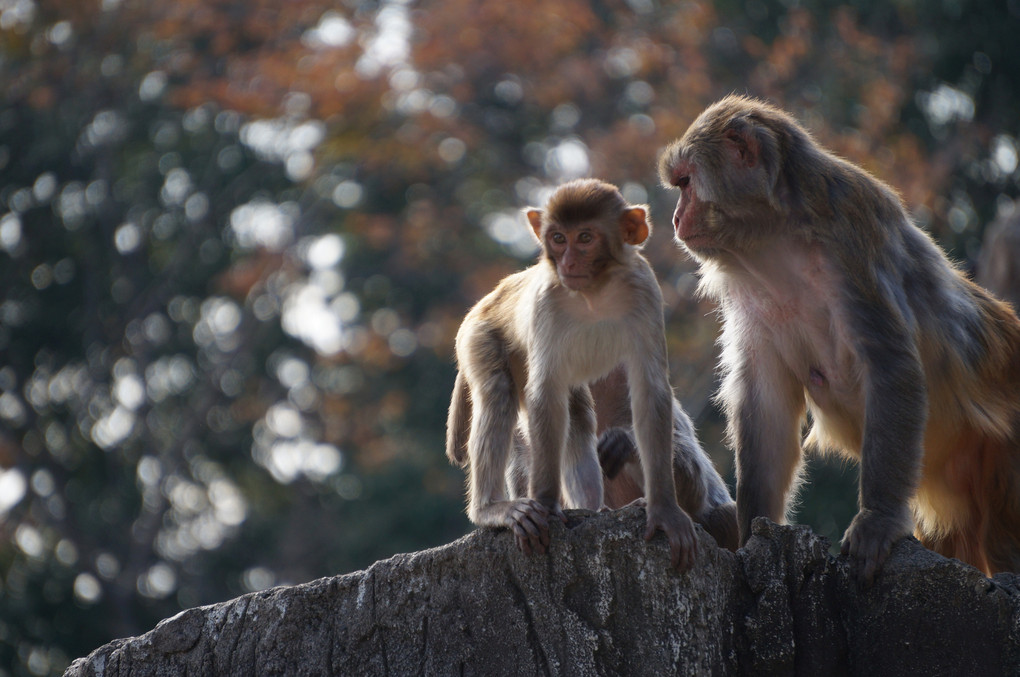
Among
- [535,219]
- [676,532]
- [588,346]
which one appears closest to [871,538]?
[676,532]

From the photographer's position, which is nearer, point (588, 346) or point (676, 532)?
point (676, 532)

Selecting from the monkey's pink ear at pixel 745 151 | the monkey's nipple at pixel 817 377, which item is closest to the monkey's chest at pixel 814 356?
the monkey's nipple at pixel 817 377

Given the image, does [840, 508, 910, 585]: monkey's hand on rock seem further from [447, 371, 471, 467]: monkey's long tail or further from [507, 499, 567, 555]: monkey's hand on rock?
[447, 371, 471, 467]: monkey's long tail

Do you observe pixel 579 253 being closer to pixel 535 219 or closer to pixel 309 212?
pixel 535 219

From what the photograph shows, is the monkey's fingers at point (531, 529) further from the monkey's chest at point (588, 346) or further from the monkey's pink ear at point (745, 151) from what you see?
the monkey's pink ear at point (745, 151)

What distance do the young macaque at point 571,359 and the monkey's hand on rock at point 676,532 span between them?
0.70 ft

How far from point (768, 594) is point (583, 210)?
4.31 feet

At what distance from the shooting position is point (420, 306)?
1436 centimetres

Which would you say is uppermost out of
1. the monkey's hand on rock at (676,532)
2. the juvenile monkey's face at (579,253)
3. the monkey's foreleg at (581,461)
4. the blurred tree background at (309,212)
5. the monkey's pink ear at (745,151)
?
the monkey's pink ear at (745,151)

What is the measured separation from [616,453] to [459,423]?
60 centimetres

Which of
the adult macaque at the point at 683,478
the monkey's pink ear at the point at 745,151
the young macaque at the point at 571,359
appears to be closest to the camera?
the young macaque at the point at 571,359

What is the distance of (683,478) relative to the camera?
4324 millimetres

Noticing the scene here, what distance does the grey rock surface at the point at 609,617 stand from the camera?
3.11 m

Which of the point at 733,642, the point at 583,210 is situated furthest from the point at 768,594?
the point at 583,210
